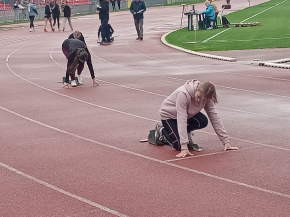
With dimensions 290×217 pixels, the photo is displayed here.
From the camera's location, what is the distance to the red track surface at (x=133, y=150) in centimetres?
712

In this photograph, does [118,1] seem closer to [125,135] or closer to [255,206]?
→ [125,135]

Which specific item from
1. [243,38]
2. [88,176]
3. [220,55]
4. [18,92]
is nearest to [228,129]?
[88,176]

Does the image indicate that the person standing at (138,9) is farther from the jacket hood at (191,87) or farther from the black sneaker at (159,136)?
the jacket hood at (191,87)

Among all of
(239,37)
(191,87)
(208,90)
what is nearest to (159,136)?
(191,87)

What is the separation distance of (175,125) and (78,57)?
682cm

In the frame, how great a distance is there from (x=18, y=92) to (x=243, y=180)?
9738mm

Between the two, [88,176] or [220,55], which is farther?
[220,55]

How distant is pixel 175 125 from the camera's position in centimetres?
931

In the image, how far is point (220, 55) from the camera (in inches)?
907

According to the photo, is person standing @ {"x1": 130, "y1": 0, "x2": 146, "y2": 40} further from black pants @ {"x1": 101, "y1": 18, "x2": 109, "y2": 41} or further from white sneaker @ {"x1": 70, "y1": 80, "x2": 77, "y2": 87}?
white sneaker @ {"x1": 70, "y1": 80, "x2": 77, "y2": 87}

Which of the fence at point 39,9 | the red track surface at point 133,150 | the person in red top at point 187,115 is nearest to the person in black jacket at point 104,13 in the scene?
the red track surface at point 133,150

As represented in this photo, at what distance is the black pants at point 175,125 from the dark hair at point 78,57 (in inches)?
252

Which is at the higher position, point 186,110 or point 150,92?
point 186,110

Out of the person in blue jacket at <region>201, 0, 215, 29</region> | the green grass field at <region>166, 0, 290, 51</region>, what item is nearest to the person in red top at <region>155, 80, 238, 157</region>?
the green grass field at <region>166, 0, 290, 51</region>
